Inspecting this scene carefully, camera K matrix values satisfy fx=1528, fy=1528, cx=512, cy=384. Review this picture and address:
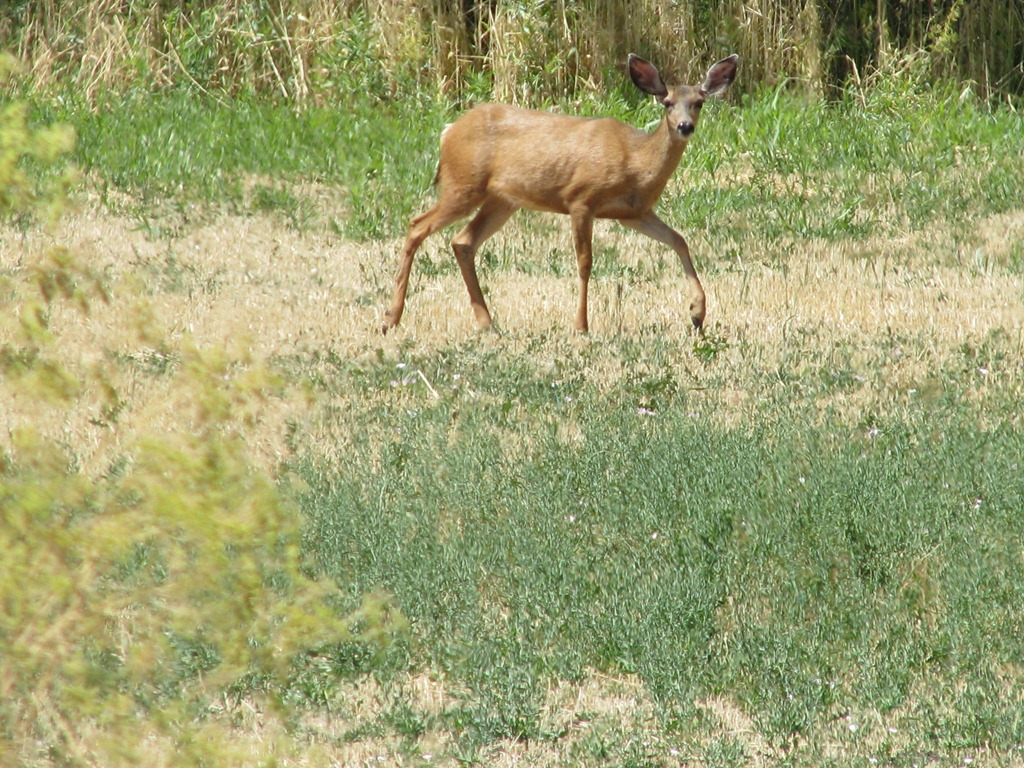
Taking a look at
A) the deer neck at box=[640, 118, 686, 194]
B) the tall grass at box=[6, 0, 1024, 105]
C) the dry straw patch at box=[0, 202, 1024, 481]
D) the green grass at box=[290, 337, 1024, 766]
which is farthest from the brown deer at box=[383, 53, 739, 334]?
the tall grass at box=[6, 0, 1024, 105]

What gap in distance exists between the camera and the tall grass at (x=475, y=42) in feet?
48.2

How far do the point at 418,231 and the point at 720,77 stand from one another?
2040mm

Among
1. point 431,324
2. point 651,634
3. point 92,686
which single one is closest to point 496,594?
point 651,634

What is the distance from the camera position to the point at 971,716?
180 inches

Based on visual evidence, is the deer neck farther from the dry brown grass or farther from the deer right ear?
the dry brown grass

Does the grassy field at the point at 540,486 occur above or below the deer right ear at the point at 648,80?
below

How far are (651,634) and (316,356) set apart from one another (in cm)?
380

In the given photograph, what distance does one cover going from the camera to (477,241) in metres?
9.25

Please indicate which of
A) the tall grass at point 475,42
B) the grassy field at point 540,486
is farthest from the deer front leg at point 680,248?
the tall grass at point 475,42

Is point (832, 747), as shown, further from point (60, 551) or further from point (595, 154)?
point (595, 154)

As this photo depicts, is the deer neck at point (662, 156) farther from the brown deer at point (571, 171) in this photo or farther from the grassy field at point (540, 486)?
the grassy field at point (540, 486)

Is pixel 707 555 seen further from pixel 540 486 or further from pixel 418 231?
pixel 418 231

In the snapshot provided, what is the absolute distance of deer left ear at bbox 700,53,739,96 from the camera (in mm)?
9117

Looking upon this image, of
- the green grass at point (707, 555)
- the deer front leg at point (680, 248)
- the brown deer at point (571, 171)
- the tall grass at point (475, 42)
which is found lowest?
the green grass at point (707, 555)
